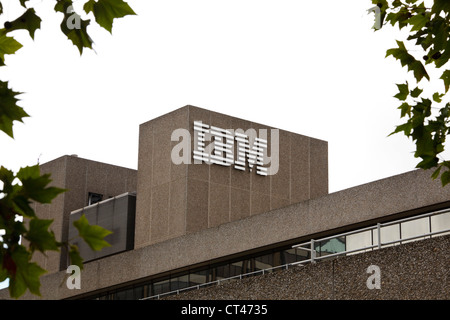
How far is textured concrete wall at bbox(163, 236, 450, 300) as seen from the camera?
15.5m

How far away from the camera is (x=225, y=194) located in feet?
134

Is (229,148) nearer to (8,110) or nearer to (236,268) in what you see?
(236,268)

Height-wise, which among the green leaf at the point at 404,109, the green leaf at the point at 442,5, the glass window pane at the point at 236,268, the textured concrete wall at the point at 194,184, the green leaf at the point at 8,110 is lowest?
the green leaf at the point at 8,110

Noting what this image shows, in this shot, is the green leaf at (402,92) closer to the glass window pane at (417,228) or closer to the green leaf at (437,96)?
the green leaf at (437,96)

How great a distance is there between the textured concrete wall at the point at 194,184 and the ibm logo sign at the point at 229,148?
0.16 meters

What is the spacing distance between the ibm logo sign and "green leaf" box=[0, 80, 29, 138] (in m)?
35.7

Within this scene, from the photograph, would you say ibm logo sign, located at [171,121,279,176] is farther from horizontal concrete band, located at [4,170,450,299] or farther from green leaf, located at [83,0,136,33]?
green leaf, located at [83,0,136,33]

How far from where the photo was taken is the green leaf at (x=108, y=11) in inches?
172

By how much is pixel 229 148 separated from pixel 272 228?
31.4ft

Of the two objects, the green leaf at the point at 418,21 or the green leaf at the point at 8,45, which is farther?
the green leaf at the point at 418,21

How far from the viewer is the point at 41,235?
3434 mm

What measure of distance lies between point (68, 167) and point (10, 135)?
42170 mm

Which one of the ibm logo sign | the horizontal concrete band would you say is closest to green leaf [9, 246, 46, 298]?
the horizontal concrete band

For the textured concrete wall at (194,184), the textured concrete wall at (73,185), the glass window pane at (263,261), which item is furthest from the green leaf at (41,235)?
the textured concrete wall at (73,185)
